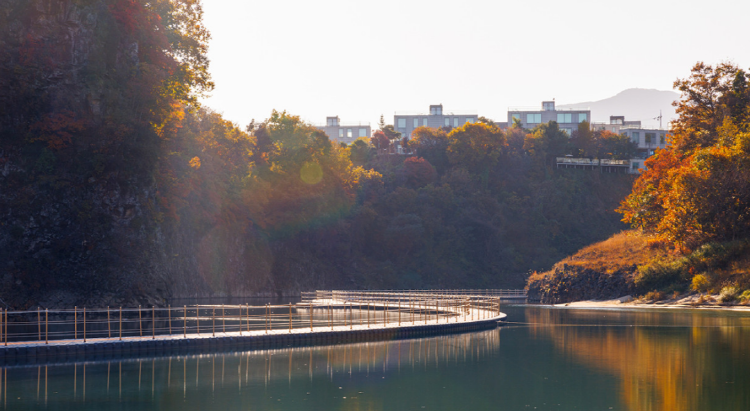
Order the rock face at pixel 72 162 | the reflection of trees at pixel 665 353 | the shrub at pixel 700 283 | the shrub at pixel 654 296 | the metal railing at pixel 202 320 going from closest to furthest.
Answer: the reflection of trees at pixel 665 353 < the metal railing at pixel 202 320 < the rock face at pixel 72 162 < the shrub at pixel 700 283 < the shrub at pixel 654 296

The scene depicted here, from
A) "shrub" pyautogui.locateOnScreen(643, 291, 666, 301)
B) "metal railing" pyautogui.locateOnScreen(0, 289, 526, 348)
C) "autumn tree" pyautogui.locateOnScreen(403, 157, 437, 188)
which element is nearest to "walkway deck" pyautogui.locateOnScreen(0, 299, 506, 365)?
"metal railing" pyautogui.locateOnScreen(0, 289, 526, 348)

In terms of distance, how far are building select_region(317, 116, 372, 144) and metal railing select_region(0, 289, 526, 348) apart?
309 ft

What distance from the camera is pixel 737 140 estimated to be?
46500 mm

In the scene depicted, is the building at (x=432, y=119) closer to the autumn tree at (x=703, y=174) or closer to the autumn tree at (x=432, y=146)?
the autumn tree at (x=432, y=146)

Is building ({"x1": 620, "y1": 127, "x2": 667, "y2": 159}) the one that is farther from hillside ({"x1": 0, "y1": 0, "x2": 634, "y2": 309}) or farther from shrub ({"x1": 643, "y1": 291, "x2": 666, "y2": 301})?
shrub ({"x1": 643, "y1": 291, "x2": 666, "y2": 301})

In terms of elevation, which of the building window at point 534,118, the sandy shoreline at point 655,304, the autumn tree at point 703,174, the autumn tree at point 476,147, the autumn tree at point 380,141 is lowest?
the sandy shoreline at point 655,304

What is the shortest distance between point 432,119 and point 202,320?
10331 cm

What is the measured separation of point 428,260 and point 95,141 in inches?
1936

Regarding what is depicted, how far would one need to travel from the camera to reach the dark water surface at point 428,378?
15.2 metres

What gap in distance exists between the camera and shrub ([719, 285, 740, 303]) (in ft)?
133

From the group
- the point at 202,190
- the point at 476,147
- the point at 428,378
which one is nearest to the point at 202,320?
the point at 428,378

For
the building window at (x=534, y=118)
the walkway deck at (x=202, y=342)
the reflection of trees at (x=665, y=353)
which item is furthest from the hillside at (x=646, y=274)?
the building window at (x=534, y=118)

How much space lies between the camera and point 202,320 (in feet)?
122

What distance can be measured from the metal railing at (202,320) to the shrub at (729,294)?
1336 centimetres
